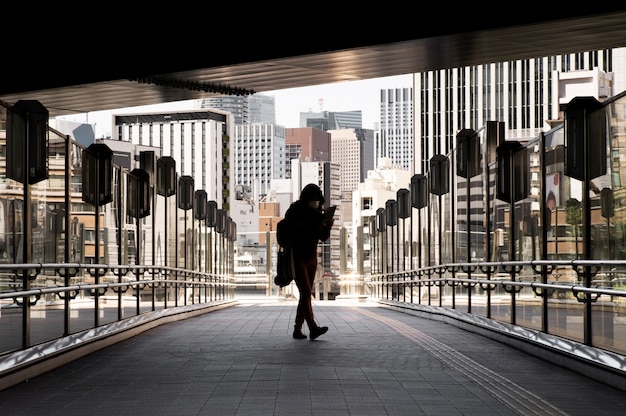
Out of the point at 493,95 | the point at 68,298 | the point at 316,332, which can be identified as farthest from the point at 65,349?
the point at 493,95

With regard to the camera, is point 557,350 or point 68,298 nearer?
point 557,350

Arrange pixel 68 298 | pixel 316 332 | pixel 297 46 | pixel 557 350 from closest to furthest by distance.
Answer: pixel 557 350 < pixel 68 298 < pixel 316 332 < pixel 297 46

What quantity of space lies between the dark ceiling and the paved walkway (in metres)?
8.16

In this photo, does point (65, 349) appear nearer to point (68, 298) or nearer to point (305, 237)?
point (68, 298)

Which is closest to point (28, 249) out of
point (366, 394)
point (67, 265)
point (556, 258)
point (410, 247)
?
point (67, 265)

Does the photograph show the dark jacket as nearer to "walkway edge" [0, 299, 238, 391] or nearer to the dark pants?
the dark pants

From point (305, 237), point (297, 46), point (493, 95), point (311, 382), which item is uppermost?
point (493, 95)

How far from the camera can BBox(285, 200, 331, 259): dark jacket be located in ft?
38.0

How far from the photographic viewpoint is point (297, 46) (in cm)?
1917

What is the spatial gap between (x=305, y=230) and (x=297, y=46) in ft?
27.1

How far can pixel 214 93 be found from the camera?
28812 mm

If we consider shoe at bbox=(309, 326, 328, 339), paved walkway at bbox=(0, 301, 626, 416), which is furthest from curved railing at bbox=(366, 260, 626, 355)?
shoe at bbox=(309, 326, 328, 339)

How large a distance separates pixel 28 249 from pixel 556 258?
4537 mm

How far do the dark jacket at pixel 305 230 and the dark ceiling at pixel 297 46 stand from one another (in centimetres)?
711
